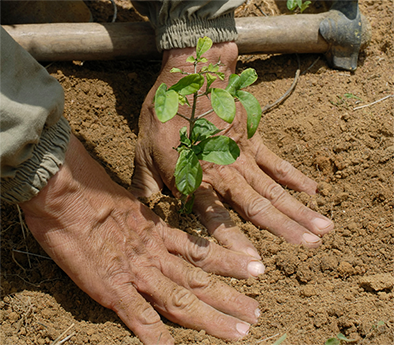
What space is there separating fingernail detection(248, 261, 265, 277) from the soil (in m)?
0.03

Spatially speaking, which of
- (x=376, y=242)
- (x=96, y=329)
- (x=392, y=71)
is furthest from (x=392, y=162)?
(x=96, y=329)

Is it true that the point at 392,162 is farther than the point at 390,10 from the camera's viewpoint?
No

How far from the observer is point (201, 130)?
5.80 ft

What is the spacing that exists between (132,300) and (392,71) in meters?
2.19

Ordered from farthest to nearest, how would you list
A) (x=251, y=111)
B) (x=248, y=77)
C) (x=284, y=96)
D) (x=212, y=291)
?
(x=284, y=96)
(x=212, y=291)
(x=248, y=77)
(x=251, y=111)

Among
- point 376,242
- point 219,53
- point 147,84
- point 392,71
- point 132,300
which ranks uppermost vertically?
point 219,53

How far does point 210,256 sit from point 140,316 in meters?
0.42

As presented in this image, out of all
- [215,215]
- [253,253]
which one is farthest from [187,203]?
[253,253]

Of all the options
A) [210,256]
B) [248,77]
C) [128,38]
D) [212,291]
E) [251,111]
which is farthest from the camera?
[128,38]

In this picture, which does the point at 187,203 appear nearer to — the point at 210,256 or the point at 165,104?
the point at 210,256

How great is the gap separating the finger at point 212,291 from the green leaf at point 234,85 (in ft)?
2.68

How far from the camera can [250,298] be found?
1.79 meters

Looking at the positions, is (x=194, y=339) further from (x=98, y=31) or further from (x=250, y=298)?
(x=98, y=31)

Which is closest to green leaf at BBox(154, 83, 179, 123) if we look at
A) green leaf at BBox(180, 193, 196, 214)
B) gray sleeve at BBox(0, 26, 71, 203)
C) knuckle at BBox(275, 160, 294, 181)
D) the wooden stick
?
gray sleeve at BBox(0, 26, 71, 203)
